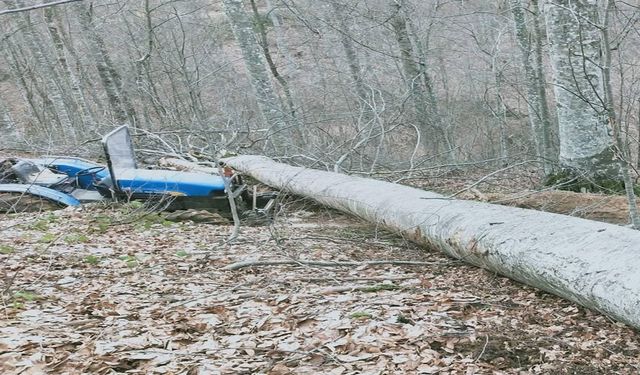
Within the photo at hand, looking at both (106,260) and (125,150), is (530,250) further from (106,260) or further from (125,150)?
(125,150)

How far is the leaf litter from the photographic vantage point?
3232mm

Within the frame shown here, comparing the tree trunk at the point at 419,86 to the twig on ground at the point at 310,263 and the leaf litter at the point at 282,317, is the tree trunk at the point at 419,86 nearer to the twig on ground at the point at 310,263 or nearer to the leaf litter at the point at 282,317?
the leaf litter at the point at 282,317

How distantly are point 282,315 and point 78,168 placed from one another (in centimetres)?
613

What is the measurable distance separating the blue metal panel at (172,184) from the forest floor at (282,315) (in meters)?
1.60

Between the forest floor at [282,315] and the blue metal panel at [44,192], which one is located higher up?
the blue metal panel at [44,192]

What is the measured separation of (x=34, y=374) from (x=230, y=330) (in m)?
1.13

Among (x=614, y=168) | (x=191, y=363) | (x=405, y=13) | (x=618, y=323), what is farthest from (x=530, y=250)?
(x=405, y=13)

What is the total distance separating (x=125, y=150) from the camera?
8359mm

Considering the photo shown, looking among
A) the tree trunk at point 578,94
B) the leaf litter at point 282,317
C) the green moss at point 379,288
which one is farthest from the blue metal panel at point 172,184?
the tree trunk at point 578,94

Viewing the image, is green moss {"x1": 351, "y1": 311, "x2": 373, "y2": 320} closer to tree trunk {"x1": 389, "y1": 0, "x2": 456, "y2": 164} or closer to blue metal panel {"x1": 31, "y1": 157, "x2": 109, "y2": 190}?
blue metal panel {"x1": 31, "y1": 157, "x2": 109, "y2": 190}

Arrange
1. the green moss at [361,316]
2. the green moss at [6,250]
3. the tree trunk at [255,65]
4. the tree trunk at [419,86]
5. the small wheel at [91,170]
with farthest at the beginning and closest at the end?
the tree trunk at [419,86], the tree trunk at [255,65], the small wheel at [91,170], the green moss at [6,250], the green moss at [361,316]

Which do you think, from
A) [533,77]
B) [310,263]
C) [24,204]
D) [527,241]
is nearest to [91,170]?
[24,204]

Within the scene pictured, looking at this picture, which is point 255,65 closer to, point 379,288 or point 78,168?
point 78,168

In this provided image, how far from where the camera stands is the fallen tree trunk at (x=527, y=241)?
3.44 m
